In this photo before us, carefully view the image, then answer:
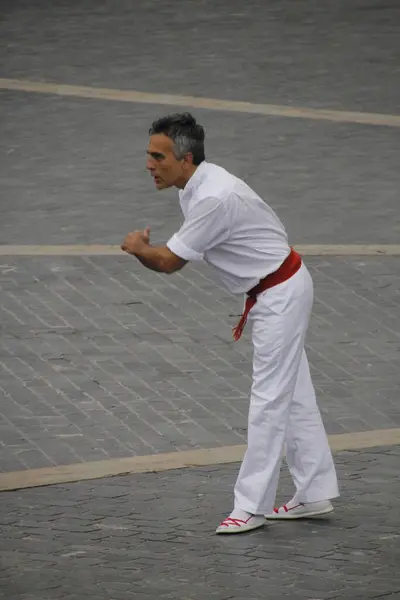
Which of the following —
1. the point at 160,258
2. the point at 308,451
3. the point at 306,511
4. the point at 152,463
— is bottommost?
the point at 152,463

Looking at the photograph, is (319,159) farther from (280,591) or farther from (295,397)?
(280,591)

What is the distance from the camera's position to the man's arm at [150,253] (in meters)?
7.56

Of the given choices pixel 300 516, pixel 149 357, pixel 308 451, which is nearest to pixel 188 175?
pixel 308 451

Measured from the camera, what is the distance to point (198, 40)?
1983cm

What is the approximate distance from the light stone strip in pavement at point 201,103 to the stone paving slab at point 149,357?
170 inches

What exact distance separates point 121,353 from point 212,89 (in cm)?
718

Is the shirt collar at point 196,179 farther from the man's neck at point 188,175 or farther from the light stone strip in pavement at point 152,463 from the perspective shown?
the light stone strip in pavement at point 152,463

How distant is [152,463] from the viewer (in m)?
8.99

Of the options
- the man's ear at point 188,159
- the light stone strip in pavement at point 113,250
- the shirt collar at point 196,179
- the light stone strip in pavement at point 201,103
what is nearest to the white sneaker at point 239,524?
the shirt collar at point 196,179

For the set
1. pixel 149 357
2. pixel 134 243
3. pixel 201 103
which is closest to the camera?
pixel 134 243

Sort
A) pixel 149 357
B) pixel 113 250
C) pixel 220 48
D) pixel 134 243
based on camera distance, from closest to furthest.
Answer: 1. pixel 134 243
2. pixel 149 357
3. pixel 113 250
4. pixel 220 48

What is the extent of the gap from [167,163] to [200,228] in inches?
14.3

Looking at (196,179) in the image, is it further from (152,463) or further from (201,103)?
(201,103)

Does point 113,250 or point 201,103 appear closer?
point 113,250
